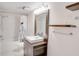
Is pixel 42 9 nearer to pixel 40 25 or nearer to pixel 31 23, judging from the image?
pixel 40 25

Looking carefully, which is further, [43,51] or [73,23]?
[43,51]

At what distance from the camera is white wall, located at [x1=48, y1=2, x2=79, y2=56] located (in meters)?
1.23

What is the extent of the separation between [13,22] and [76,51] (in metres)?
1.76

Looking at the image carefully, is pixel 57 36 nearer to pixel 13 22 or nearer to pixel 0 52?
pixel 13 22

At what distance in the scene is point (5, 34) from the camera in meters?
2.17

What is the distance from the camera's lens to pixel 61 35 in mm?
1520

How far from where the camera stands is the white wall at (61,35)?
123 cm

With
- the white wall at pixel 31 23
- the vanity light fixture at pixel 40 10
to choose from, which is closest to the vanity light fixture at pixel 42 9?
the vanity light fixture at pixel 40 10

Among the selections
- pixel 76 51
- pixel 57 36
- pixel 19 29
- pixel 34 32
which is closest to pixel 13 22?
pixel 19 29

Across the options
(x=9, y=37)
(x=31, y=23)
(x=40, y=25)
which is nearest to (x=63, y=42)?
(x=40, y=25)

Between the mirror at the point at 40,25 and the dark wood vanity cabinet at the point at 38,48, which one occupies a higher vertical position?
the mirror at the point at 40,25

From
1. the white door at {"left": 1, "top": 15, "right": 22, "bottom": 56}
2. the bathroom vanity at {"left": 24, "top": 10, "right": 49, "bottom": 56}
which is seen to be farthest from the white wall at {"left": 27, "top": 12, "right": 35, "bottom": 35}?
the white door at {"left": 1, "top": 15, "right": 22, "bottom": 56}

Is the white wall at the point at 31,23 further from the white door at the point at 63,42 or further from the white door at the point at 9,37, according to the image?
the white door at the point at 63,42

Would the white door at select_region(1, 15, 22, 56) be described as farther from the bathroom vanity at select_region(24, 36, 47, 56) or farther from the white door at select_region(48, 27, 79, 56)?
the white door at select_region(48, 27, 79, 56)
